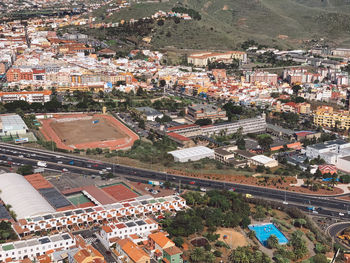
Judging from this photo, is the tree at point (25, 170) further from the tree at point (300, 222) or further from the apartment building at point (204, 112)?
the apartment building at point (204, 112)

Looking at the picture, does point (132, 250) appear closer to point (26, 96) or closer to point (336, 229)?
point (336, 229)

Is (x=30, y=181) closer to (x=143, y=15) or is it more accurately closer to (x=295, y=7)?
(x=143, y=15)

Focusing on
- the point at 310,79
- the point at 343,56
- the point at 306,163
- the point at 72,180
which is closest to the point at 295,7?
the point at 343,56

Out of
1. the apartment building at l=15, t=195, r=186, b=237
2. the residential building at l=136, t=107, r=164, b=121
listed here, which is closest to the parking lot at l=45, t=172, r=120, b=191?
the apartment building at l=15, t=195, r=186, b=237

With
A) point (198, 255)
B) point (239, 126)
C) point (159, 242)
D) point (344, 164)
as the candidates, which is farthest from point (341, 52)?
point (159, 242)

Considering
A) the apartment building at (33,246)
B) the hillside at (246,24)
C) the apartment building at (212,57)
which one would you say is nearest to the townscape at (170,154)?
the apartment building at (33,246)

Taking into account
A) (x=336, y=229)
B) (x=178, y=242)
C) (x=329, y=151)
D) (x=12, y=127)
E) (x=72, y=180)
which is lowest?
(x=336, y=229)
